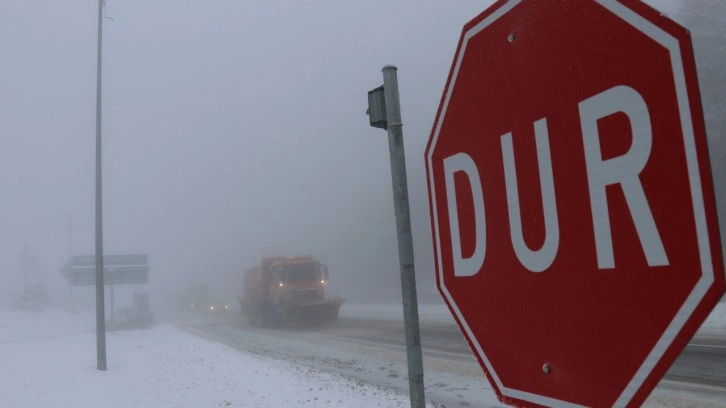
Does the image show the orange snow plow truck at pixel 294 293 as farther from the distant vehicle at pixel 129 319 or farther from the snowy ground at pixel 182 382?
the distant vehicle at pixel 129 319

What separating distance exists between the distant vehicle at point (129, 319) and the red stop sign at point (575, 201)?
33543 millimetres

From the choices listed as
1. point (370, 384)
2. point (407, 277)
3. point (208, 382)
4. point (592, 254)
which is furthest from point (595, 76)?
point (208, 382)

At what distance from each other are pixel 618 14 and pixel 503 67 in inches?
14.1

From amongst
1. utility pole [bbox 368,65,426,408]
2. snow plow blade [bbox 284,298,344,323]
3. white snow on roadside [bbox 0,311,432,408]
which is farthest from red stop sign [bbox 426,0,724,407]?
snow plow blade [bbox 284,298,344,323]

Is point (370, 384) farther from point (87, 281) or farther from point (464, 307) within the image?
point (87, 281)

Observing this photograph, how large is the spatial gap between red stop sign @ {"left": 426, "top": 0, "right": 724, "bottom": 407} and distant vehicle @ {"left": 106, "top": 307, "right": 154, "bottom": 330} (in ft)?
110

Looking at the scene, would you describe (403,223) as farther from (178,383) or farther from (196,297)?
(196,297)

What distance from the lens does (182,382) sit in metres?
10.5

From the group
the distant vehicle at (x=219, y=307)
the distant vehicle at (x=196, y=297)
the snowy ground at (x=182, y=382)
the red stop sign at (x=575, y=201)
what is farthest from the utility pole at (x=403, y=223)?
the distant vehicle at (x=196, y=297)

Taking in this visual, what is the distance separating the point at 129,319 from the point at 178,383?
25790 millimetres

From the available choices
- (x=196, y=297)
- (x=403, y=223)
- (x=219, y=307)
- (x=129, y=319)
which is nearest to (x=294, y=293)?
(x=129, y=319)

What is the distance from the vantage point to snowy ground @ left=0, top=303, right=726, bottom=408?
336 inches

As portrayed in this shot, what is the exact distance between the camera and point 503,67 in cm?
138

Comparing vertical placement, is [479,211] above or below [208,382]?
above
